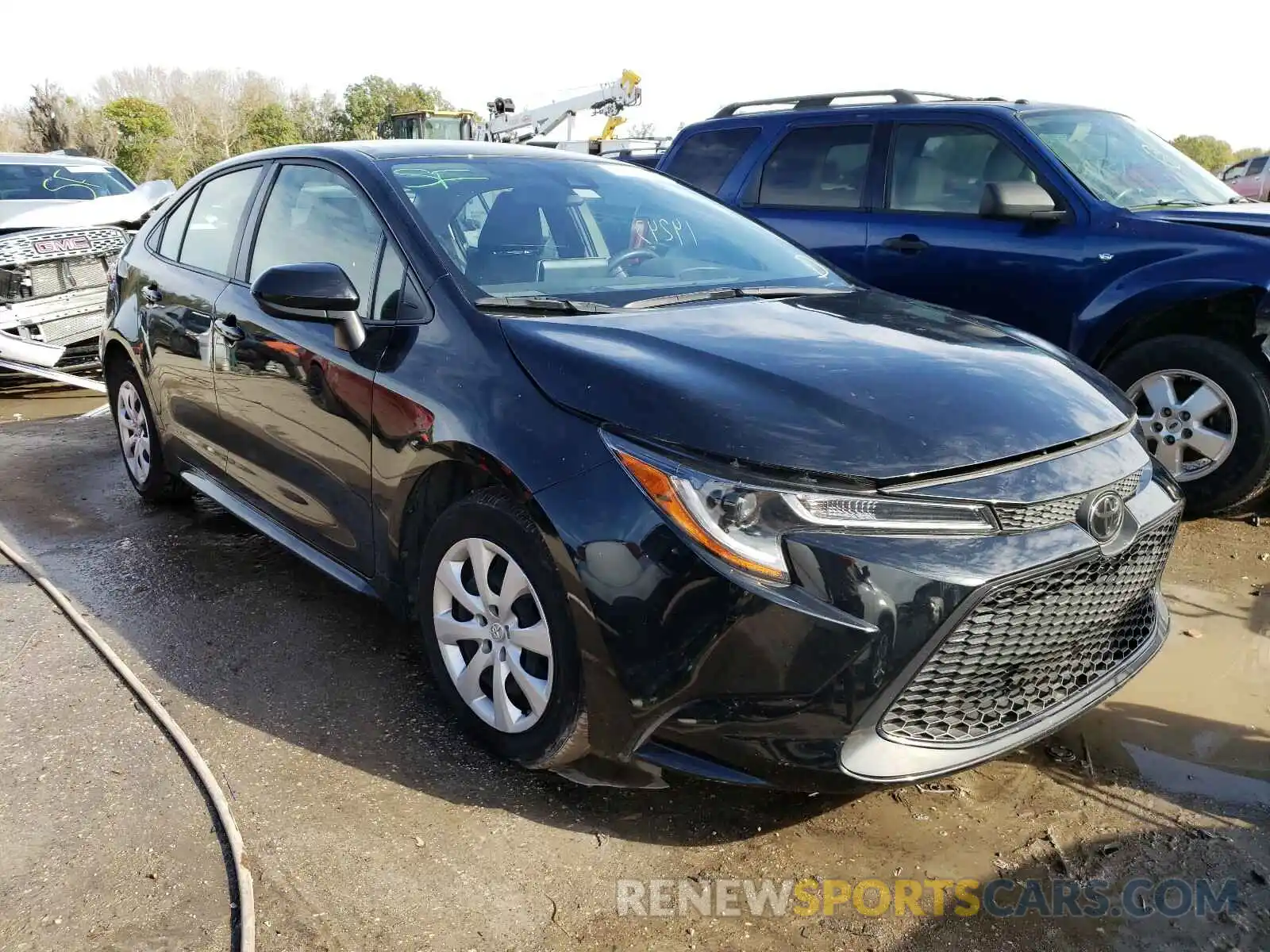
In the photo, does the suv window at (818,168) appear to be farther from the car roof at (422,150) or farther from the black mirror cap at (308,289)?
the black mirror cap at (308,289)

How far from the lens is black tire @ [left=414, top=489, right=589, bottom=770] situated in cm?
243

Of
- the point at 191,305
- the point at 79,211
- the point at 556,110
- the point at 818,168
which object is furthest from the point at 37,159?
the point at 556,110

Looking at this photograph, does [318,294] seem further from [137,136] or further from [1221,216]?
[137,136]

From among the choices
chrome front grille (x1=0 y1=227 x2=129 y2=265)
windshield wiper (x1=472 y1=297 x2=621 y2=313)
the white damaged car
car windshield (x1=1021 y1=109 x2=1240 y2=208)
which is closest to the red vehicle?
car windshield (x1=1021 y1=109 x2=1240 y2=208)

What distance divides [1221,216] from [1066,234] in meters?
0.65

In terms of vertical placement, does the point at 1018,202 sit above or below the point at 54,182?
above

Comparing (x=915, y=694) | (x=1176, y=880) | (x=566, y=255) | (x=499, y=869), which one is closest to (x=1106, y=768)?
(x=1176, y=880)

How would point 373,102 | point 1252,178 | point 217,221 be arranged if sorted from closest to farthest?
point 217,221, point 1252,178, point 373,102

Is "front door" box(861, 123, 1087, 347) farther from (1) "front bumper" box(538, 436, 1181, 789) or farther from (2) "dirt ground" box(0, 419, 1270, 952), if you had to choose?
(1) "front bumper" box(538, 436, 1181, 789)

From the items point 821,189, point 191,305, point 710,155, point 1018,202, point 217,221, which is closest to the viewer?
point 191,305

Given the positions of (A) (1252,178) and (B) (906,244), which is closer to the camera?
(B) (906,244)

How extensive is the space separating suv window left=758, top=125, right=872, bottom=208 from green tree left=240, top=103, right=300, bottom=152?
3197 centimetres

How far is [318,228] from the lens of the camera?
137 inches

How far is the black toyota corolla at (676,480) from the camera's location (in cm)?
218
